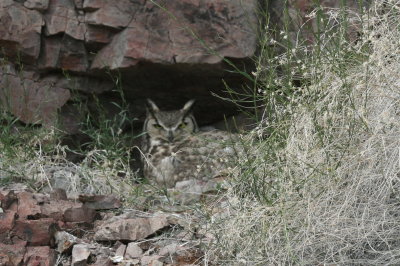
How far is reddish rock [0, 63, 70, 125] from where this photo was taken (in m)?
6.32

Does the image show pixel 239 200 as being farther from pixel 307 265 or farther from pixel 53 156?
pixel 53 156

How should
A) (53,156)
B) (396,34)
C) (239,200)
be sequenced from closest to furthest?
(239,200), (396,34), (53,156)

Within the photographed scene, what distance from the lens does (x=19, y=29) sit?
245 inches

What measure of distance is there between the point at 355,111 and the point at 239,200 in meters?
0.76

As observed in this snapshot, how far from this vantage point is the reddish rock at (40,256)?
13.8 feet

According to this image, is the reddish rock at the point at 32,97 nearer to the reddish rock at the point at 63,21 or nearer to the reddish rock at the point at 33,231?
the reddish rock at the point at 63,21

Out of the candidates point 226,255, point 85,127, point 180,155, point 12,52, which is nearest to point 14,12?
point 12,52

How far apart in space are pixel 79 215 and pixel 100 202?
0.90ft

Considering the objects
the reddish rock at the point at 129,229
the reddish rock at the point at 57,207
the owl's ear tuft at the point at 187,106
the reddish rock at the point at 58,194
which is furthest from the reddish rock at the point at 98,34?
the reddish rock at the point at 129,229

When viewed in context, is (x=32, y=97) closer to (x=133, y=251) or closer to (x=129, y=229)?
(x=129, y=229)

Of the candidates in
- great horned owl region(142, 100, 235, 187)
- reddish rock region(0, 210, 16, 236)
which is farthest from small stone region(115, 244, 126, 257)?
great horned owl region(142, 100, 235, 187)

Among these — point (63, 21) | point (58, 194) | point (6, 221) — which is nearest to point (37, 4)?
point (63, 21)

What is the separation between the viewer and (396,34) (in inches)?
184

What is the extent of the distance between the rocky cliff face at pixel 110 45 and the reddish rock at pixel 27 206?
4.58 ft
